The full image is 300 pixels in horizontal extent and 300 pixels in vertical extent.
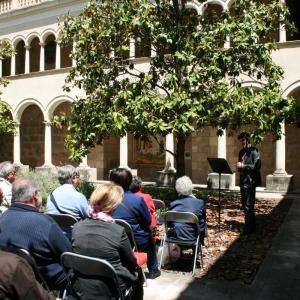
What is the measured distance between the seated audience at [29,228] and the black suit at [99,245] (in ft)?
0.53

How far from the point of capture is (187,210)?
254 inches

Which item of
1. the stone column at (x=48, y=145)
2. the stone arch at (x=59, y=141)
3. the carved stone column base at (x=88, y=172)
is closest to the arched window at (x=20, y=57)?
the stone arch at (x=59, y=141)

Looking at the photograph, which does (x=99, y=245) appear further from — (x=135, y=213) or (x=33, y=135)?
(x=33, y=135)

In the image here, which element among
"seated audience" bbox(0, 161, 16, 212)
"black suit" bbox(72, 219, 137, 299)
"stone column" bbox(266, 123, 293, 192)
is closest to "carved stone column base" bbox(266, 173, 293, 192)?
"stone column" bbox(266, 123, 293, 192)

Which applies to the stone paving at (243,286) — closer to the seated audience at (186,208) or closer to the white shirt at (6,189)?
the seated audience at (186,208)

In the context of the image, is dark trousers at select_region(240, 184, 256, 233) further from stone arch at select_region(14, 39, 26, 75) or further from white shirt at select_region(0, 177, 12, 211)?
stone arch at select_region(14, 39, 26, 75)

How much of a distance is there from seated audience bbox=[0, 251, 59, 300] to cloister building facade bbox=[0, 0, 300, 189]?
15.0 meters

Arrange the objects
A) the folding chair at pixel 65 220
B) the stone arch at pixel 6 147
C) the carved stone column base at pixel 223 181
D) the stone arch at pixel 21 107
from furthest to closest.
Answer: the stone arch at pixel 6 147 → the stone arch at pixel 21 107 → the carved stone column base at pixel 223 181 → the folding chair at pixel 65 220

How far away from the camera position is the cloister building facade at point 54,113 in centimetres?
1883

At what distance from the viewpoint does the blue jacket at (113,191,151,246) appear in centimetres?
559

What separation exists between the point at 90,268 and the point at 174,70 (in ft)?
26.3

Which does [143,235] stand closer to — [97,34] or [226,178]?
[97,34]

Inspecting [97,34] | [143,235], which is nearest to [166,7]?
[97,34]

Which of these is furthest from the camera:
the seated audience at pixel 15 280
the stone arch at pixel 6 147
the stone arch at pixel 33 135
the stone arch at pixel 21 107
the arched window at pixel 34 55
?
the stone arch at pixel 6 147
